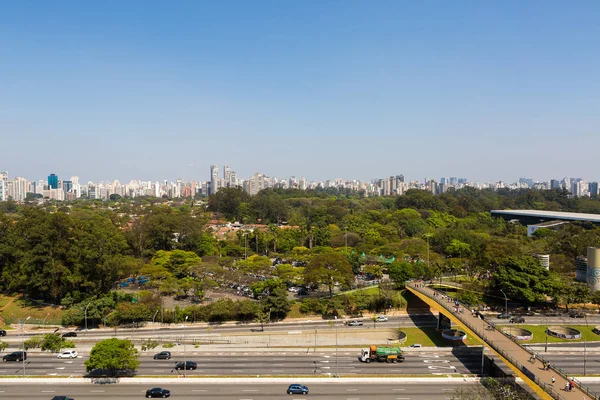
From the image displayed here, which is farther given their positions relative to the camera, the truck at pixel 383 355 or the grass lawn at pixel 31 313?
the grass lawn at pixel 31 313

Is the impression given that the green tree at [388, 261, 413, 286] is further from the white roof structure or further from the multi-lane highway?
the white roof structure

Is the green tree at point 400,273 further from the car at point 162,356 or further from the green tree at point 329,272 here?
the car at point 162,356

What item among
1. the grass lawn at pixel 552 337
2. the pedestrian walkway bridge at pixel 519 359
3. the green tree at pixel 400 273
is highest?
the green tree at pixel 400 273

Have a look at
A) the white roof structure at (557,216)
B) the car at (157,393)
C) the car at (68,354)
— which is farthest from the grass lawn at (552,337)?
the white roof structure at (557,216)

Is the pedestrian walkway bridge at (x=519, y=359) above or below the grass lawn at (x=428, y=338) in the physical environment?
above

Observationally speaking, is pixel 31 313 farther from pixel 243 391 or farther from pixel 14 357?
pixel 243 391

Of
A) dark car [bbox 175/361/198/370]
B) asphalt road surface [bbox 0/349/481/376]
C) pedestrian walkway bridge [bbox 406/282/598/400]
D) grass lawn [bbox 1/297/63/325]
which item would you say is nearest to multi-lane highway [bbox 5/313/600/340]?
grass lawn [bbox 1/297/63/325]
